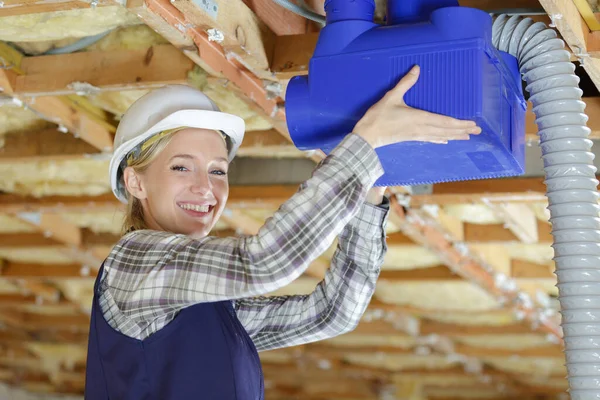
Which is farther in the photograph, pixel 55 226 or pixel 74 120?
pixel 55 226

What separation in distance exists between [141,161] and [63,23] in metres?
1.03

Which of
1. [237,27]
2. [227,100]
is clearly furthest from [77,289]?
[237,27]

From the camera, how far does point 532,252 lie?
4.29 metres

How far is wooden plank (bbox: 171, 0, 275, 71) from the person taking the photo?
82.6 inches

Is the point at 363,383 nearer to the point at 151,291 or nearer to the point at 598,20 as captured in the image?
the point at 598,20

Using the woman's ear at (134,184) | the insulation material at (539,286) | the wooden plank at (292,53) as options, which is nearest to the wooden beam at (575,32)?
the wooden plank at (292,53)

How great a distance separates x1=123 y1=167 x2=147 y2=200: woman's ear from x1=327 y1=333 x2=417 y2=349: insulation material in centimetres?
463

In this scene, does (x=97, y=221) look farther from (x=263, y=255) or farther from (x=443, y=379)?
(x=443, y=379)

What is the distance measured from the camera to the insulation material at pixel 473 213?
3.87 m

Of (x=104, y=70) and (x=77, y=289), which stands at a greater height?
(x=104, y=70)

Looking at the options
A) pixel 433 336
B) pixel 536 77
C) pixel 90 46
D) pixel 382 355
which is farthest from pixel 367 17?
pixel 382 355

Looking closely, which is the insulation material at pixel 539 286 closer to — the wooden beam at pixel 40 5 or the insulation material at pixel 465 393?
the insulation material at pixel 465 393

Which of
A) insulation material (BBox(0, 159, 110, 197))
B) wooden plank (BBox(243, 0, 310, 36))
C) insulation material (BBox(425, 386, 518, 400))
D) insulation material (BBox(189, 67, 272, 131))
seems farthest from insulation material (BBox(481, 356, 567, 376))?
wooden plank (BBox(243, 0, 310, 36))

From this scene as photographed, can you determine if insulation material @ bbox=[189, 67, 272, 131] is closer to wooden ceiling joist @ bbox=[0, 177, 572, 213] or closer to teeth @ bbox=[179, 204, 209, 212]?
wooden ceiling joist @ bbox=[0, 177, 572, 213]
